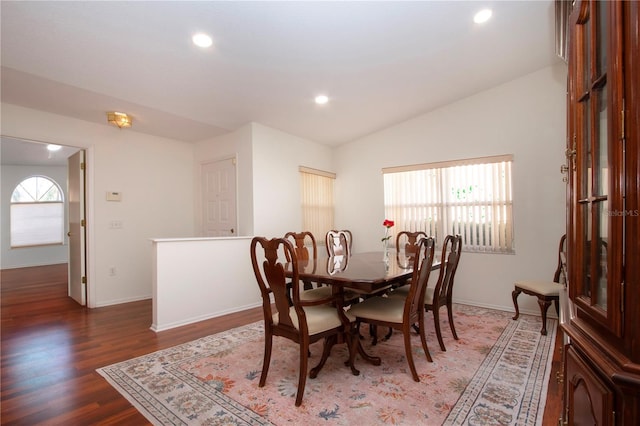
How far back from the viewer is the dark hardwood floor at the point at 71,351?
1.81 meters

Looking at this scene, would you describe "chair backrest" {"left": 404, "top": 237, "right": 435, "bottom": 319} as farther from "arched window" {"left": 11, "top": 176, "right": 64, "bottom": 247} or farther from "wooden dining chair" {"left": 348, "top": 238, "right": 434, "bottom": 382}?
"arched window" {"left": 11, "top": 176, "right": 64, "bottom": 247}

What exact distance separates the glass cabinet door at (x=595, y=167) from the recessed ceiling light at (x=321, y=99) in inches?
110

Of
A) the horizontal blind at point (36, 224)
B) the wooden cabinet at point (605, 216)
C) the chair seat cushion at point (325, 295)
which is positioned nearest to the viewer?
the wooden cabinet at point (605, 216)

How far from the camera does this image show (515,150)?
379 centimetres

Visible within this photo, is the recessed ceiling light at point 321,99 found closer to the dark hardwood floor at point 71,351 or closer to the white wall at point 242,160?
the white wall at point 242,160

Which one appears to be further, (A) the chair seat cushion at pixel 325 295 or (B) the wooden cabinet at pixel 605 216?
(A) the chair seat cushion at pixel 325 295

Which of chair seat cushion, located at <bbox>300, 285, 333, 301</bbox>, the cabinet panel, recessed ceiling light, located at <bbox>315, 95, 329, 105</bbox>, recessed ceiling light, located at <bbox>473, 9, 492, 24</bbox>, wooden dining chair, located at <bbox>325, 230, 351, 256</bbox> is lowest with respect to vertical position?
chair seat cushion, located at <bbox>300, 285, 333, 301</bbox>

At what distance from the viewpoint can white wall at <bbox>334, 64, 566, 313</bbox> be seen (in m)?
3.56

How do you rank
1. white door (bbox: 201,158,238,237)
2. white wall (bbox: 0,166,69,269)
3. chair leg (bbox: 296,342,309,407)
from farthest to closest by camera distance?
1. white wall (bbox: 0,166,69,269)
2. white door (bbox: 201,158,238,237)
3. chair leg (bbox: 296,342,309,407)

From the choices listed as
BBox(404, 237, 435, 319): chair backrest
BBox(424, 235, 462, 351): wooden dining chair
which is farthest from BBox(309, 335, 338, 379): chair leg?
BBox(424, 235, 462, 351): wooden dining chair

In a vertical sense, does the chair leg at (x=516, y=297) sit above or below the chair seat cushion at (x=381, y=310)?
below

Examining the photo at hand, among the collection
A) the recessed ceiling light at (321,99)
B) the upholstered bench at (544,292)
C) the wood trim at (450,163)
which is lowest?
the upholstered bench at (544,292)

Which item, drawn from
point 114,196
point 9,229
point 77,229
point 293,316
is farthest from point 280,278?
point 9,229

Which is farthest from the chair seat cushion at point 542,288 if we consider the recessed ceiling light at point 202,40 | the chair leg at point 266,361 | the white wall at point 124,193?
the white wall at point 124,193
